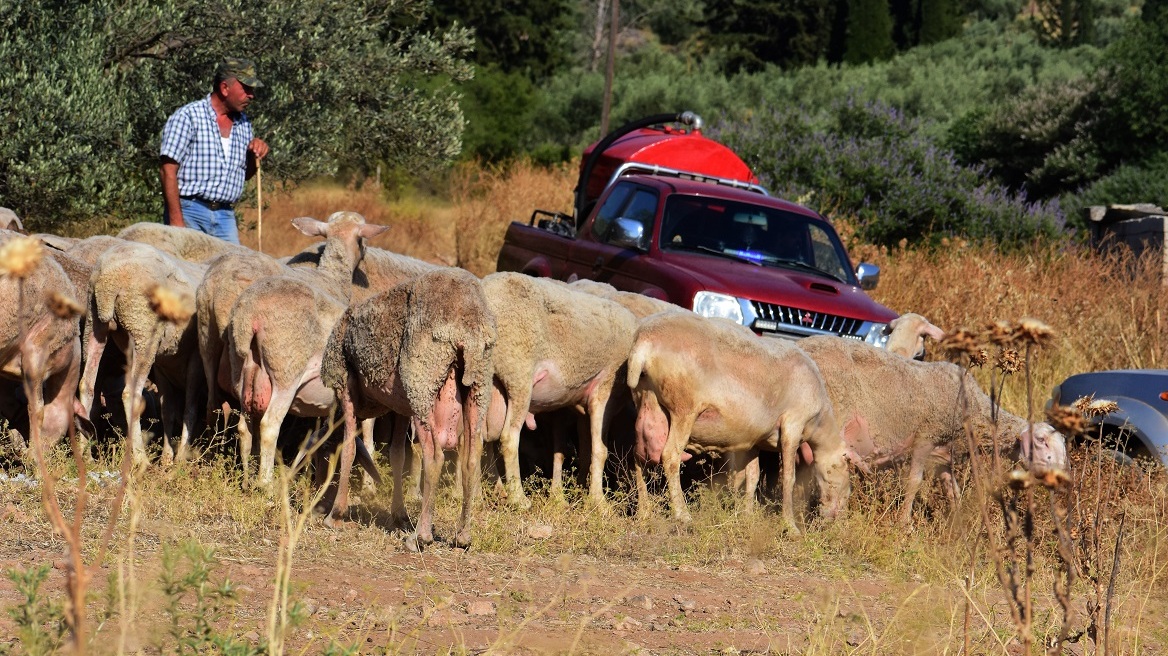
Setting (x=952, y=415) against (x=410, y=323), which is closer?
(x=410, y=323)

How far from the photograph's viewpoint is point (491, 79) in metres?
36.7

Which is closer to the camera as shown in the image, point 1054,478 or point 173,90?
point 1054,478

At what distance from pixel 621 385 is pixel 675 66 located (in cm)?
3908

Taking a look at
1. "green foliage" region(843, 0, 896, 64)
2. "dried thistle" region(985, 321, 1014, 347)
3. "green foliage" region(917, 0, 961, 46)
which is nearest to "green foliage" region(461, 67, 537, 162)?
"green foliage" region(843, 0, 896, 64)

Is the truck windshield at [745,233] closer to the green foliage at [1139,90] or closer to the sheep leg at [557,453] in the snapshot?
the sheep leg at [557,453]

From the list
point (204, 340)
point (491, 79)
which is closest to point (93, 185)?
point (204, 340)

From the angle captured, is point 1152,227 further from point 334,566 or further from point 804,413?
point 334,566

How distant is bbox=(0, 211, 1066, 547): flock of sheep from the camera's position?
719cm

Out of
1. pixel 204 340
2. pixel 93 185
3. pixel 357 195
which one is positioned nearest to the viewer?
pixel 204 340

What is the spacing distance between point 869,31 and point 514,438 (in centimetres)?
4228

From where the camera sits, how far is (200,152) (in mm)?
10883

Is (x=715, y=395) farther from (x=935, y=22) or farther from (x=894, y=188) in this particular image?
(x=935, y=22)

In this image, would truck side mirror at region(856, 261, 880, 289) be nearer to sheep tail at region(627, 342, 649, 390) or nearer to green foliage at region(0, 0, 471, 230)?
sheep tail at region(627, 342, 649, 390)

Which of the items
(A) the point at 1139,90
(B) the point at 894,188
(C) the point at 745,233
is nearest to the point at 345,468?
(C) the point at 745,233
